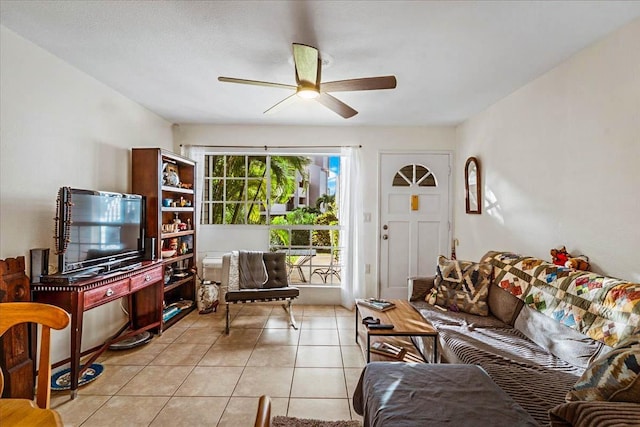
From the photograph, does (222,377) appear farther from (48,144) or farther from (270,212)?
(270,212)

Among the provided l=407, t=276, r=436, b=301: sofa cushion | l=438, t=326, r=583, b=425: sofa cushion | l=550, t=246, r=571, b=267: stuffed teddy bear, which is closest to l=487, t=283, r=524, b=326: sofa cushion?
l=438, t=326, r=583, b=425: sofa cushion

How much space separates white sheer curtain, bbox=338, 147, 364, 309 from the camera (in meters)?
4.51

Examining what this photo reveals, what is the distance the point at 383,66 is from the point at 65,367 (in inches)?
137

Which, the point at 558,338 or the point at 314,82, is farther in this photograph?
the point at 314,82

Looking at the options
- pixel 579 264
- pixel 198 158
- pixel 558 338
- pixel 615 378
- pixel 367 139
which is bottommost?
pixel 558 338

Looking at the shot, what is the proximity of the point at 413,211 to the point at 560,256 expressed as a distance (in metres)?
2.25

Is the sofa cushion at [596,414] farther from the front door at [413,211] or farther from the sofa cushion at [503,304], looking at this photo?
the front door at [413,211]

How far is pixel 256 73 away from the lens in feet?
9.32

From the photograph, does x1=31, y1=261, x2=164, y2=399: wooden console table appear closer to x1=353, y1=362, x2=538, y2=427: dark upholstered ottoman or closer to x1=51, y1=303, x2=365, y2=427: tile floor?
x1=51, y1=303, x2=365, y2=427: tile floor

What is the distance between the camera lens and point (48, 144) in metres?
2.53

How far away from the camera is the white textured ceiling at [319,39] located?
1.93 m

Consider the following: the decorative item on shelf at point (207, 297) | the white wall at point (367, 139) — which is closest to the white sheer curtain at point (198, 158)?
the white wall at point (367, 139)

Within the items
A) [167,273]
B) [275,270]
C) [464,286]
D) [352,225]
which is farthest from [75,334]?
[352,225]

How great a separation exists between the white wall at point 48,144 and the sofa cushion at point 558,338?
11.5 ft
